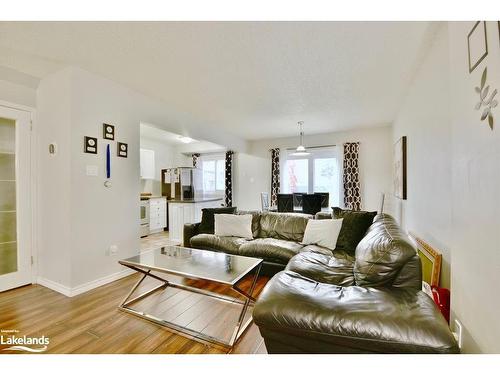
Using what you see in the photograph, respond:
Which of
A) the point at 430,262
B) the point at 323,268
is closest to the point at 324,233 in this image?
the point at 323,268

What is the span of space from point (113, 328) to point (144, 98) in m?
2.89

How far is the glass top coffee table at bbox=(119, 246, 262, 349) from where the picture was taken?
1701mm

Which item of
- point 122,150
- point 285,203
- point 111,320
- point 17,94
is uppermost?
point 17,94

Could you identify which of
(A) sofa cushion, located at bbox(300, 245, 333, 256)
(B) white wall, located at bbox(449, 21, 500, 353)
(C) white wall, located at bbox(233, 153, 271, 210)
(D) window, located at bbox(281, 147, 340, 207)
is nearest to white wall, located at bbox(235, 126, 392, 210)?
(C) white wall, located at bbox(233, 153, 271, 210)

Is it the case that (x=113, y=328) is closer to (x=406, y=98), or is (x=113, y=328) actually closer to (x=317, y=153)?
(x=406, y=98)

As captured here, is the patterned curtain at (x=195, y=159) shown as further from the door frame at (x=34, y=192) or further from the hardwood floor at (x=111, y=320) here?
the hardwood floor at (x=111, y=320)

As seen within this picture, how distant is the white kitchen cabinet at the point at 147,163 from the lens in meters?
5.88

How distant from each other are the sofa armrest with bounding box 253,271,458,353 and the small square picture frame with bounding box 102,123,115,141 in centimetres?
267

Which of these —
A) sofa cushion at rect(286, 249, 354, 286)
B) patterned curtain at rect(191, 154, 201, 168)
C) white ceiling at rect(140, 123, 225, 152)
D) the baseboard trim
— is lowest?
the baseboard trim

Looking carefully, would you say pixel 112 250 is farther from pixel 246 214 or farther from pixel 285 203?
pixel 285 203

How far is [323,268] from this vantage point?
2027 mm

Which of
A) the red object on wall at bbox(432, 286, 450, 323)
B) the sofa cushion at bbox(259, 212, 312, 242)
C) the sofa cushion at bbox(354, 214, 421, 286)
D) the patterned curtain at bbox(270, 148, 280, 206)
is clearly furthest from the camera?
the patterned curtain at bbox(270, 148, 280, 206)

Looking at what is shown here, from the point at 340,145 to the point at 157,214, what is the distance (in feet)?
16.3

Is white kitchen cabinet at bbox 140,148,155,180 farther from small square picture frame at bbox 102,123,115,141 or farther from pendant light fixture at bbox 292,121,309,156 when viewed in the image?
pendant light fixture at bbox 292,121,309,156
